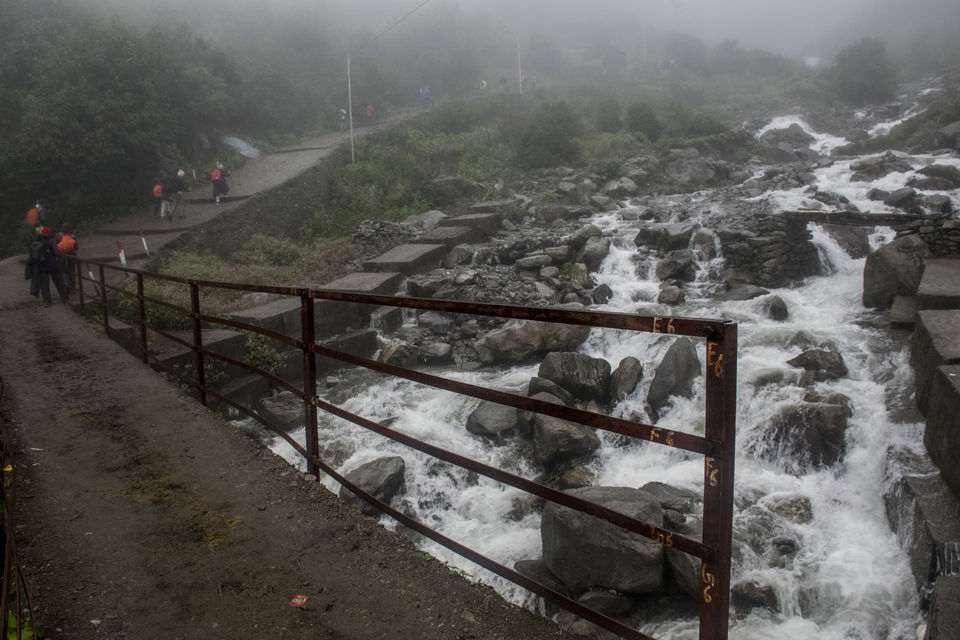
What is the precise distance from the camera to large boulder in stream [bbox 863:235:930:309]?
870 cm

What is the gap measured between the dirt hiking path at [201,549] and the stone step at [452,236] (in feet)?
29.5

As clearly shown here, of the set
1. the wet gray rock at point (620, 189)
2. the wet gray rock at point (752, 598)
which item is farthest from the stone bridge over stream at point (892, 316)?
the wet gray rock at point (620, 189)

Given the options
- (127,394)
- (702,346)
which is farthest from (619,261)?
(127,394)

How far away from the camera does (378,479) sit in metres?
5.62

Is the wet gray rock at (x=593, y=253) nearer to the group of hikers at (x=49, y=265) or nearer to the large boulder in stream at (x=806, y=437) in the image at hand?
the large boulder in stream at (x=806, y=437)

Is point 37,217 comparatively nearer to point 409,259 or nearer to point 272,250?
point 272,250

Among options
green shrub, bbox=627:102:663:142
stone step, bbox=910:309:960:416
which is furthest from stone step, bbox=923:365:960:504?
green shrub, bbox=627:102:663:142

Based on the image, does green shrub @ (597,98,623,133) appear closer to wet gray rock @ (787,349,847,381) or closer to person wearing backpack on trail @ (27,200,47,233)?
person wearing backpack on trail @ (27,200,47,233)

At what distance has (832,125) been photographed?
101ft

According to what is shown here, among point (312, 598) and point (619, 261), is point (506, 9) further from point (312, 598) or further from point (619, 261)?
point (312, 598)

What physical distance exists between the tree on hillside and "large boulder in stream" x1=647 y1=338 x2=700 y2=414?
36.3 meters

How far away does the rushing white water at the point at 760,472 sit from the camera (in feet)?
14.3

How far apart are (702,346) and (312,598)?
6.67 m

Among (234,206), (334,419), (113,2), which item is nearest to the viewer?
(334,419)
